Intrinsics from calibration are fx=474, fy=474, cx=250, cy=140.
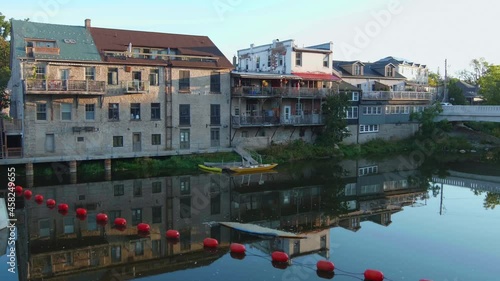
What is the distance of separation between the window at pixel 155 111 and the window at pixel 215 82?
5.30 meters

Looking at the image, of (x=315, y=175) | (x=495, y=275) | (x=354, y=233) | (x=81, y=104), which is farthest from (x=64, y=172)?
(x=495, y=275)

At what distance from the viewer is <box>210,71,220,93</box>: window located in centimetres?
4266

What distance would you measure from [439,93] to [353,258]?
6200 centimetres

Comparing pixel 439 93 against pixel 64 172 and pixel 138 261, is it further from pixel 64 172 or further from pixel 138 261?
pixel 138 261

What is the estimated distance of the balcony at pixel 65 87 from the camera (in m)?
34.0

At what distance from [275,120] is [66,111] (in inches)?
735

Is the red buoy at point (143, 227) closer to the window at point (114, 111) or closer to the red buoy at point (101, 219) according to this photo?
the red buoy at point (101, 219)

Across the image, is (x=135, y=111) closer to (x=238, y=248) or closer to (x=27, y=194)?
(x=27, y=194)

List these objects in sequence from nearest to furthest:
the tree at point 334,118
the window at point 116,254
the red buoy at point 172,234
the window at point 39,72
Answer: the window at point 116,254, the red buoy at point 172,234, the window at point 39,72, the tree at point 334,118

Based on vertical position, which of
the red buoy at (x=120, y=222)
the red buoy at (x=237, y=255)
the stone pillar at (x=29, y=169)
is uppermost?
the stone pillar at (x=29, y=169)

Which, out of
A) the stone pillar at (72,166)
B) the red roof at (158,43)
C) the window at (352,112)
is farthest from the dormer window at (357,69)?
the stone pillar at (72,166)

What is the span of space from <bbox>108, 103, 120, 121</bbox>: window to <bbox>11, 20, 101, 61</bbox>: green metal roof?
3844mm

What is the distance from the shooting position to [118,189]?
3077 cm

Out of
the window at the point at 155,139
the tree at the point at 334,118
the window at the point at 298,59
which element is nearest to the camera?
the window at the point at 155,139
